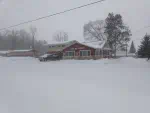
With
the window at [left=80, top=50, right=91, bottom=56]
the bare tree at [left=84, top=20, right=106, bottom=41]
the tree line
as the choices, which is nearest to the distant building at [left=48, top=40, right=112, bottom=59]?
the window at [left=80, top=50, right=91, bottom=56]

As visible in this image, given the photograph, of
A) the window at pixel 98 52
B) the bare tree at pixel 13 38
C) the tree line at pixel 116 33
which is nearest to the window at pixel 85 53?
the window at pixel 98 52

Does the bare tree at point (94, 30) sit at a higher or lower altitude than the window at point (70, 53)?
higher

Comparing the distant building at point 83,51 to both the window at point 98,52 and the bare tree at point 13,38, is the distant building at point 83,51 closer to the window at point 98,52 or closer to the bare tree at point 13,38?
the window at point 98,52

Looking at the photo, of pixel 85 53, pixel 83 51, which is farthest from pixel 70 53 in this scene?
pixel 85 53

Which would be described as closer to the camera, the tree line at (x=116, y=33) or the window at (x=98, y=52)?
the window at (x=98, y=52)

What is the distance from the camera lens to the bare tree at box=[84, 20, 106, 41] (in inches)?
2253

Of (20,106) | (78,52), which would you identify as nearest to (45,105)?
(20,106)

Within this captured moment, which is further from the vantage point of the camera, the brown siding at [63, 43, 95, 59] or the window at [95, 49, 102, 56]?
the window at [95, 49, 102, 56]

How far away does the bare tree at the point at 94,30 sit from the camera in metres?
57.2

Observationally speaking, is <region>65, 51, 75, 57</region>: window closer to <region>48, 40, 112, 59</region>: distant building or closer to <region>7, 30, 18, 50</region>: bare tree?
<region>48, 40, 112, 59</region>: distant building

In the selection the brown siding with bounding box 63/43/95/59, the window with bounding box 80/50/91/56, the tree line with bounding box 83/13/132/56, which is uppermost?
the tree line with bounding box 83/13/132/56

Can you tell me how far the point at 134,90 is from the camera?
6.60 meters

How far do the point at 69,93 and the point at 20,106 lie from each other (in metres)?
1.94

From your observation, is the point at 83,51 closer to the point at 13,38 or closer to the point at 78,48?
the point at 78,48
